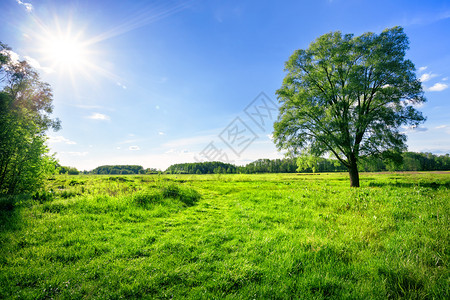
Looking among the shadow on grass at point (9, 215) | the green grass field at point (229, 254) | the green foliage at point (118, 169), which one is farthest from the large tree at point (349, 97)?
the green foliage at point (118, 169)

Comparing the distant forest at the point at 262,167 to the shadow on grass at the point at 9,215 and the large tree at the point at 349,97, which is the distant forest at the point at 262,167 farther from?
the shadow on grass at the point at 9,215

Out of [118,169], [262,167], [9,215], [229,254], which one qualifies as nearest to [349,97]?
[229,254]

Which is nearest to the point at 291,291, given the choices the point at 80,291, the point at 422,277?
the point at 422,277

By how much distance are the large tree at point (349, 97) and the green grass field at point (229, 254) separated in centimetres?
1124

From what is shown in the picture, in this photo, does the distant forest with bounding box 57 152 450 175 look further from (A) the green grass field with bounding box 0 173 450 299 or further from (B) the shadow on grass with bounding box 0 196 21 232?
(A) the green grass field with bounding box 0 173 450 299

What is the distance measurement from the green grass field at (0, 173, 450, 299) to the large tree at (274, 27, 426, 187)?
11.2 m

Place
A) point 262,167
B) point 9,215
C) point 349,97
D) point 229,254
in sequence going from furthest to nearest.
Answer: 1. point 262,167
2. point 349,97
3. point 9,215
4. point 229,254

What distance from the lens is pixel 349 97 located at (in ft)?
59.2

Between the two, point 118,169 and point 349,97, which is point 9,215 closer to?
point 349,97

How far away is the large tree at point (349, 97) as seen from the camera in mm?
16703

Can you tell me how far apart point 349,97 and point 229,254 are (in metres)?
21.2

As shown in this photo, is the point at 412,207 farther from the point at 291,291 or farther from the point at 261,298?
the point at 261,298

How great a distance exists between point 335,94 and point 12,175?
97.2 feet

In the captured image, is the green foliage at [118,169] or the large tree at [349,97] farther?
the green foliage at [118,169]
